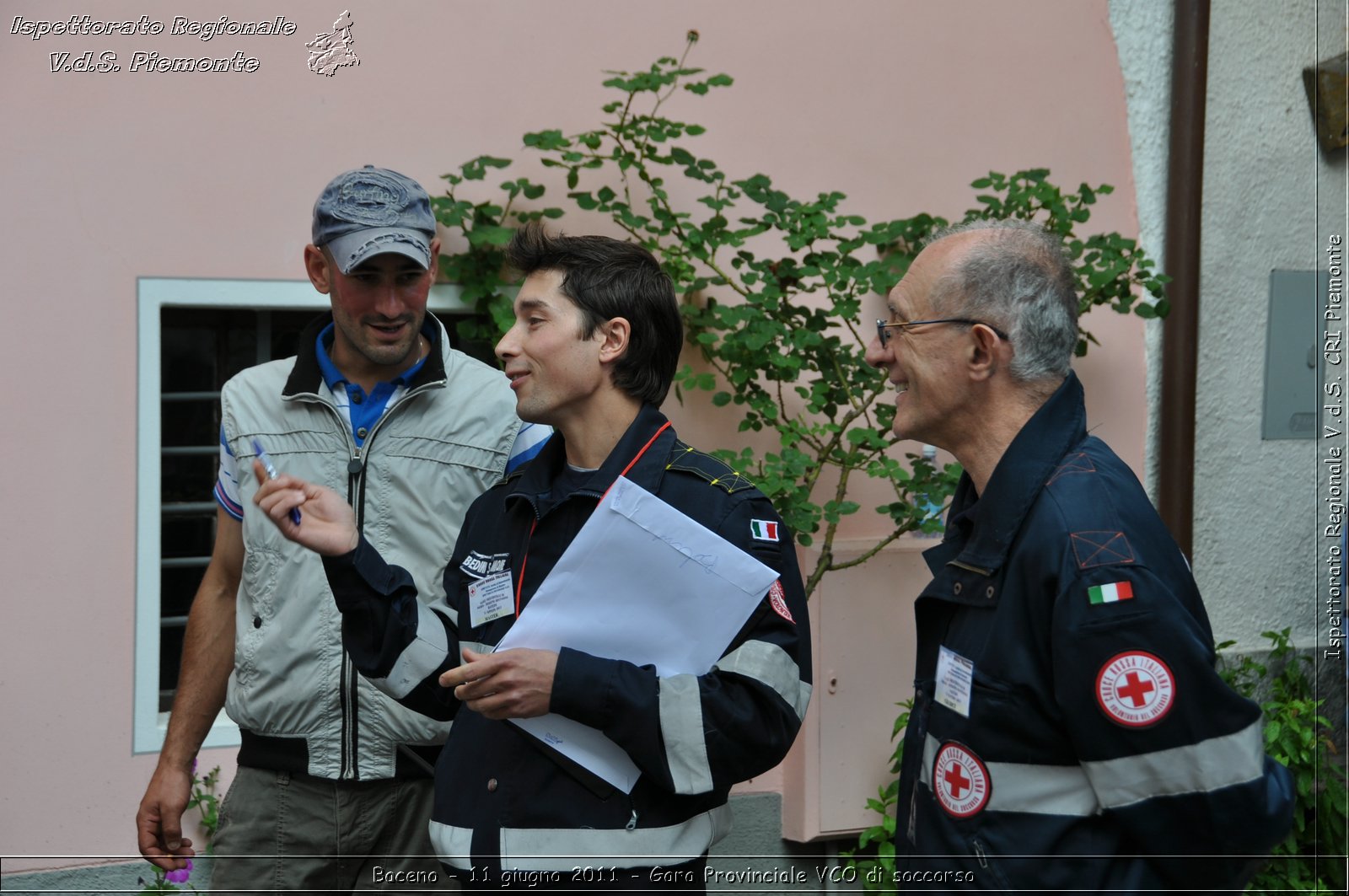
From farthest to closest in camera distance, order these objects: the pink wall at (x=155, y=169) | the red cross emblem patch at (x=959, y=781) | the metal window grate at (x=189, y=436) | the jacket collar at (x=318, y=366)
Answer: the metal window grate at (x=189, y=436), the pink wall at (x=155, y=169), the jacket collar at (x=318, y=366), the red cross emblem patch at (x=959, y=781)

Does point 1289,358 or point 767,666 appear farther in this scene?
point 1289,358

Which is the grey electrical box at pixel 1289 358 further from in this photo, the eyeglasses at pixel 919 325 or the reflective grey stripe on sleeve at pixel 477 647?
the reflective grey stripe on sleeve at pixel 477 647

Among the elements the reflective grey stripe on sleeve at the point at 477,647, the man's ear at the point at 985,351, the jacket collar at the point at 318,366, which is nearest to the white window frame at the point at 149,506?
the jacket collar at the point at 318,366

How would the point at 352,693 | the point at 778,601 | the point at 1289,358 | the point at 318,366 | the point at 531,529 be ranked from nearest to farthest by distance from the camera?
1. the point at 778,601
2. the point at 531,529
3. the point at 352,693
4. the point at 318,366
5. the point at 1289,358

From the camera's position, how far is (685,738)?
6.42 ft

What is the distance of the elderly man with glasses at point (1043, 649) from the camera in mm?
1647

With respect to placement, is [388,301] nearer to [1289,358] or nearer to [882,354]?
[882,354]

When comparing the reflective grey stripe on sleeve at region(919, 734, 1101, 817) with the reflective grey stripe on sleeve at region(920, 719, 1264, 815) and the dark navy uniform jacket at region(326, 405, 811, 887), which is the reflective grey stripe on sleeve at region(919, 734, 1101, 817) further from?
the dark navy uniform jacket at region(326, 405, 811, 887)

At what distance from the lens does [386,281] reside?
8.49 ft

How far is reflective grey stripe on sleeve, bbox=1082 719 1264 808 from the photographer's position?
164 cm

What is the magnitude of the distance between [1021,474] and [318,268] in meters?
1.64

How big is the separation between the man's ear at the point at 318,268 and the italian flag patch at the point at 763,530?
117 cm

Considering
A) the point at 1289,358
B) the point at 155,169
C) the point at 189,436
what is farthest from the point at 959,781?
the point at 1289,358

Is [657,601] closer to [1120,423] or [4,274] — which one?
[4,274]
